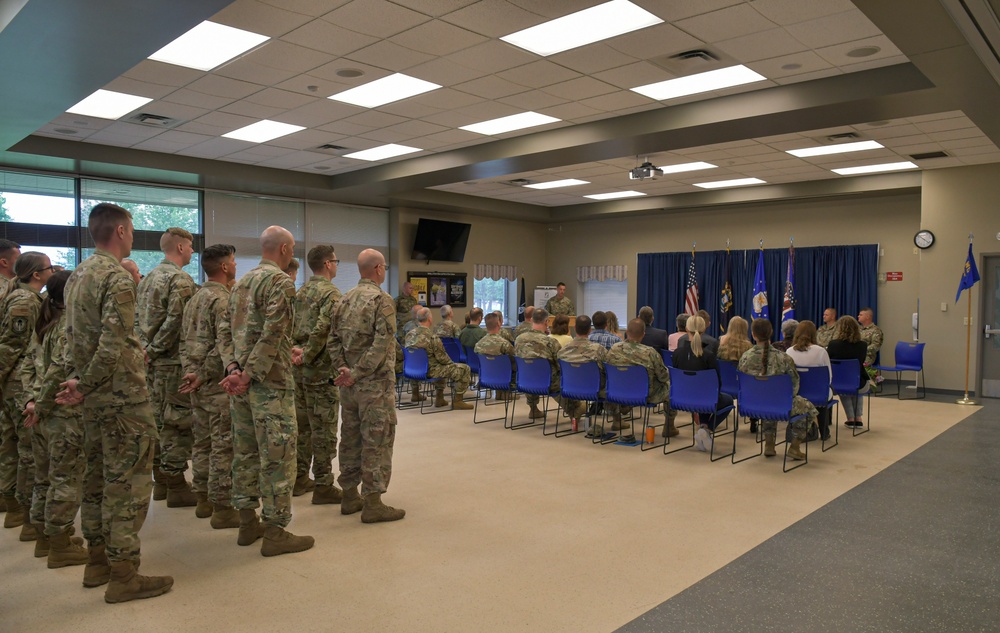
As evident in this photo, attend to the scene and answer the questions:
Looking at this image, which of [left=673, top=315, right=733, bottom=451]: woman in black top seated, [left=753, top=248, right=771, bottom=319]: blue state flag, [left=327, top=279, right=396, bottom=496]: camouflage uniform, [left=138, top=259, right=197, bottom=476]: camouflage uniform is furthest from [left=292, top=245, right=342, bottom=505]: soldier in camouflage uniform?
[left=753, top=248, right=771, bottom=319]: blue state flag

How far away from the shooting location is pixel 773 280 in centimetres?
1271

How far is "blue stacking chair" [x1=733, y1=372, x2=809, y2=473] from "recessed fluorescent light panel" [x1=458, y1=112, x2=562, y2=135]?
3633 millimetres

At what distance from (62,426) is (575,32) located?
4.23 metres

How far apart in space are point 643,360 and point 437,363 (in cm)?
295

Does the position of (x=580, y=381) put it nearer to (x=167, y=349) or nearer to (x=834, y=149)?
(x=167, y=349)

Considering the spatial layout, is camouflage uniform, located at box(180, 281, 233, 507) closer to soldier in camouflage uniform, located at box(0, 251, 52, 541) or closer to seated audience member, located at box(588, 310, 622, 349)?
soldier in camouflage uniform, located at box(0, 251, 52, 541)

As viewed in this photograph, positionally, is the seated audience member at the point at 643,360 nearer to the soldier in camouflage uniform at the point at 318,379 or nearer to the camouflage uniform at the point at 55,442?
the soldier in camouflage uniform at the point at 318,379

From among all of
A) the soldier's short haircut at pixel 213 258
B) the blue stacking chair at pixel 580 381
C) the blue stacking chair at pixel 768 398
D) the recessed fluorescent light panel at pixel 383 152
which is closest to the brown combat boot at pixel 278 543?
the soldier's short haircut at pixel 213 258

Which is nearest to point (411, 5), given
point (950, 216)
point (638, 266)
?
point (950, 216)

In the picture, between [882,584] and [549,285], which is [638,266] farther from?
[882,584]

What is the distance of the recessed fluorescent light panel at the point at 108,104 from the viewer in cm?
668

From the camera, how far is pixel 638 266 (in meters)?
14.7

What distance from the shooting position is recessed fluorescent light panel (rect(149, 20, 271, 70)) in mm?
5121

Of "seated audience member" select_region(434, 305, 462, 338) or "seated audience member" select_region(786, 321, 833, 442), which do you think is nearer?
"seated audience member" select_region(786, 321, 833, 442)
